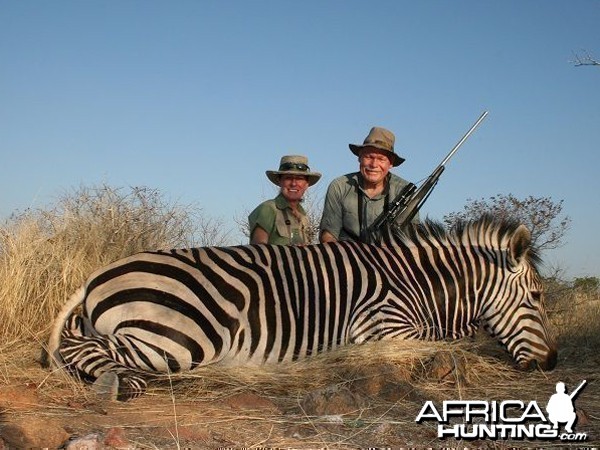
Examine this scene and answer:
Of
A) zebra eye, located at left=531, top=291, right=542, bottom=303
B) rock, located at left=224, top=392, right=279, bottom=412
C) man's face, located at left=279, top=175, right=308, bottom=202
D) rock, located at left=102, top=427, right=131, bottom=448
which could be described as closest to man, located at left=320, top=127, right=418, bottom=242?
man's face, located at left=279, top=175, right=308, bottom=202

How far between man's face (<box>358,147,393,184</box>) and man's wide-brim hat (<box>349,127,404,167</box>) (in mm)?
39

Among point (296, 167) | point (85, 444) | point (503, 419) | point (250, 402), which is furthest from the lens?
point (296, 167)

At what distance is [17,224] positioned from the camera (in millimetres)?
5152

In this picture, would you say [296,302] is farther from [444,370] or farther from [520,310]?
[520,310]

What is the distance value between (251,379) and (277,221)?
7.83 ft

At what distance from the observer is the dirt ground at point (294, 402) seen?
2.38m

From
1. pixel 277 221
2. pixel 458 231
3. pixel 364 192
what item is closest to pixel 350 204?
pixel 364 192

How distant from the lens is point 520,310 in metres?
3.96

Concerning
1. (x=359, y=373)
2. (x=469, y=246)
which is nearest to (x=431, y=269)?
(x=469, y=246)

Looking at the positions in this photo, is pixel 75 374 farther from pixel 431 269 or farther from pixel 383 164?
pixel 383 164

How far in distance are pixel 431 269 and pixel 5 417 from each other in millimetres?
2461

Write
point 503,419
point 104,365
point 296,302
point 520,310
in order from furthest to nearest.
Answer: point 520,310 < point 296,302 < point 104,365 < point 503,419

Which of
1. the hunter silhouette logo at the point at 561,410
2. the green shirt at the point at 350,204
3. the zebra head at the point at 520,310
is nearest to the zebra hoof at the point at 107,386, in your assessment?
the hunter silhouette logo at the point at 561,410

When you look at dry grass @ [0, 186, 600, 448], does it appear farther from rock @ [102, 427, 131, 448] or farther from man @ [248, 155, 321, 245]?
man @ [248, 155, 321, 245]
